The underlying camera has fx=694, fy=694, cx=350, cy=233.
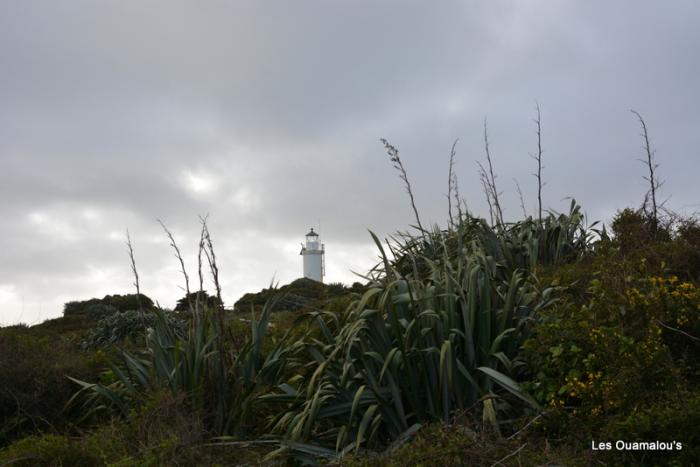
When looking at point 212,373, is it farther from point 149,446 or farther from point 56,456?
point 56,456

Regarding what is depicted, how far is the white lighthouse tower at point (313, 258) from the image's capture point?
3425 cm

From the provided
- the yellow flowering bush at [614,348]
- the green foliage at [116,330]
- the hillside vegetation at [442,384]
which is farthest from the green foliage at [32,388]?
the yellow flowering bush at [614,348]

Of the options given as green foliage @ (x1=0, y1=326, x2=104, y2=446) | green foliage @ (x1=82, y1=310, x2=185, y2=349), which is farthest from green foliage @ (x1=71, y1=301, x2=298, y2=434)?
green foliage @ (x1=82, y1=310, x2=185, y2=349)

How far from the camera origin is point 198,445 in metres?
4.92

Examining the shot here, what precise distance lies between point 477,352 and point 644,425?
Result: 165cm

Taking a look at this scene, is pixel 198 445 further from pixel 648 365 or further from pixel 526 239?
pixel 526 239

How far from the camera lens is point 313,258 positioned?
34312 mm

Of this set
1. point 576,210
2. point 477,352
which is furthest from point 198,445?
point 576,210

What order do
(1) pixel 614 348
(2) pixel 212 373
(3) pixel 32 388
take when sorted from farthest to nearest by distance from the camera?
(3) pixel 32 388 < (2) pixel 212 373 < (1) pixel 614 348

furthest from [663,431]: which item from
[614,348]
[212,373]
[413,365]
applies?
[212,373]

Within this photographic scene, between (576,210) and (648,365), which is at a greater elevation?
(576,210)

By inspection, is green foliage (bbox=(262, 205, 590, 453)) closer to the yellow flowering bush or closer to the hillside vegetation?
the hillside vegetation

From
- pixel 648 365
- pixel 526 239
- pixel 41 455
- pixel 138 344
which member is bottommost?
pixel 41 455

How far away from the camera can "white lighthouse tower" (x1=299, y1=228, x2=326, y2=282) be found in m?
34.2
